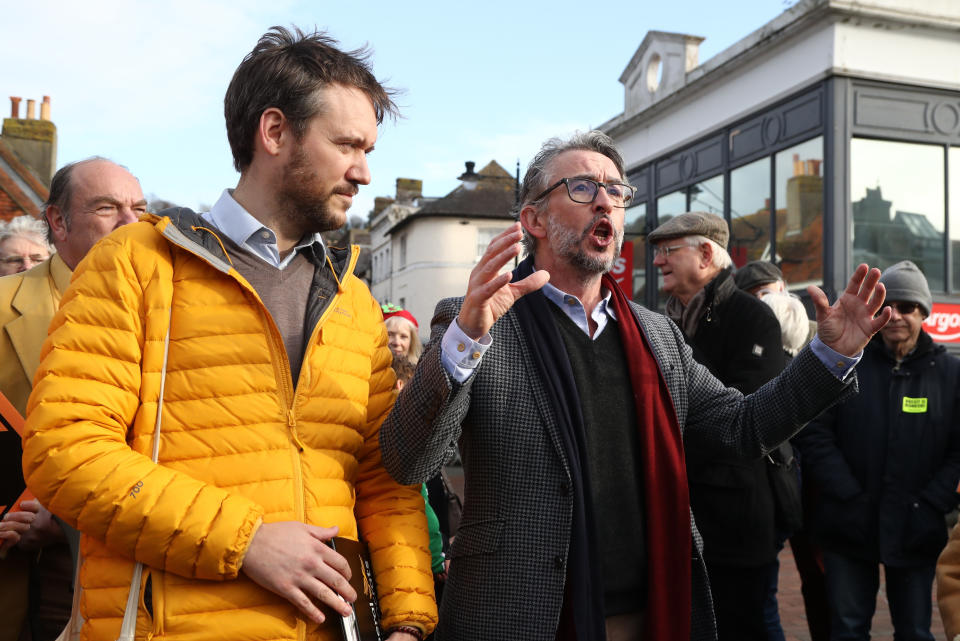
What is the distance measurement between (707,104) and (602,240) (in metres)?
13.9

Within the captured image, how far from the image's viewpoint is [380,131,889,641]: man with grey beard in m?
2.08

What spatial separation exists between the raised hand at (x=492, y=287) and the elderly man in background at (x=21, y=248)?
346 cm

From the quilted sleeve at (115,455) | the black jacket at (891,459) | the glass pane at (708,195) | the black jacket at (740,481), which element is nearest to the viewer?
the quilted sleeve at (115,455)

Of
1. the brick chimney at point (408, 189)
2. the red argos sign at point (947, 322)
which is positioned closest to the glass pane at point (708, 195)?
the red argos sign at point (947, 322)

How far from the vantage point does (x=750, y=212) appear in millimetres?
14141

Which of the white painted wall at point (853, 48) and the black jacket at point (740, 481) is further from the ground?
the white painted wall at point (853, 48)

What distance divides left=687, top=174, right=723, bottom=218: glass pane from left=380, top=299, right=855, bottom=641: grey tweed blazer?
42.7 feet

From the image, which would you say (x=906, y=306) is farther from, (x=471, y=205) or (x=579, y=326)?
(x=471, y=205)

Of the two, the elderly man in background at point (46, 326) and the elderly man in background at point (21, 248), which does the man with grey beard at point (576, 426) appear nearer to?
the elderly man in background at point (46, 326)

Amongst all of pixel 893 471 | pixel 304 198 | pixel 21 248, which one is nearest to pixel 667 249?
pixel 893 471

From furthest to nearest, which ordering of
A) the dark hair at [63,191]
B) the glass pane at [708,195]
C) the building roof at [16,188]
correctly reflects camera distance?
1. the building roof at [16,188]
2. the glass pane at [708,195]
3. the dark hair at [63,191]

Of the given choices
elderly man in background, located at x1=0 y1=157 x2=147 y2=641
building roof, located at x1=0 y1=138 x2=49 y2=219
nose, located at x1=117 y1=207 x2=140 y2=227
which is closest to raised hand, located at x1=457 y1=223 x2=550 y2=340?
elderly man in background, located at x1=0 y1=157 x2=147 y2=641

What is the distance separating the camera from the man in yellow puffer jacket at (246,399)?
5.52ft

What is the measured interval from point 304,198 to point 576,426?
0.99 meters
